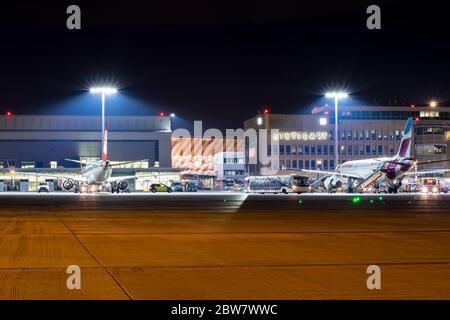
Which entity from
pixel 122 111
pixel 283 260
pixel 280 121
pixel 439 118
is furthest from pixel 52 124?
pixel 283 260

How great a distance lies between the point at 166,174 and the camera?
133 m

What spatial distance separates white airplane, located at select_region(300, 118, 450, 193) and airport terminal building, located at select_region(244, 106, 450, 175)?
51757mm

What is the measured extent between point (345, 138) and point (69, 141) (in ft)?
202

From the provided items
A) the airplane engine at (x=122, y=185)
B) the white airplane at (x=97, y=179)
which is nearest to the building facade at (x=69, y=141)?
the white airplane at (x=97, y=179)

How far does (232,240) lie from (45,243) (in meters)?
5.96

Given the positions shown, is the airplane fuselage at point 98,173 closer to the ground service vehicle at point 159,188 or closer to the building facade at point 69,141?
the ground service vehicle at point 159,188

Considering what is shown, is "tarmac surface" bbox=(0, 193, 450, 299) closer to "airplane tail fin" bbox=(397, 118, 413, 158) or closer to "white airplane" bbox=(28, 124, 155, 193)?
"airplane tail fin" bbox=(397, 118, 413, 158)

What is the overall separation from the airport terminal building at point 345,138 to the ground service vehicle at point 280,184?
5698 centimetres

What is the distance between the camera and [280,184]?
97750 mm

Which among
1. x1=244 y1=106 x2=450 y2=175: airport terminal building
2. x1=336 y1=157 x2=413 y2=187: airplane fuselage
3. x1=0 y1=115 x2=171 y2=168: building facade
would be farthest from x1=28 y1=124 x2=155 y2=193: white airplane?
x1=244 y1=106 x2=450 y2=175: airport terminal building

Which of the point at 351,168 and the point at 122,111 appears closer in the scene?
the point at 351,168

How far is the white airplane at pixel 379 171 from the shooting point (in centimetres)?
8688

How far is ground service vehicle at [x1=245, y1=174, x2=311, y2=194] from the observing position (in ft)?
312

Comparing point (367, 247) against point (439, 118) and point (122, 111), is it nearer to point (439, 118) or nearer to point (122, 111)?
point (122, 111)
